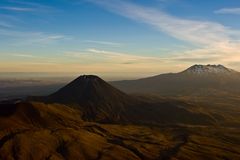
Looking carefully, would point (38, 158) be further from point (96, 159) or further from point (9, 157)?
point (96, 159)

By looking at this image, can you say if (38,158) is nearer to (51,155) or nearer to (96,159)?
(51,155)

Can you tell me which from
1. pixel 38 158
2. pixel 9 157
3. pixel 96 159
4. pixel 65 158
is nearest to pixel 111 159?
pixel 96 159

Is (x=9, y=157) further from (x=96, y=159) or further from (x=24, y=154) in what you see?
(x=96, y=159)

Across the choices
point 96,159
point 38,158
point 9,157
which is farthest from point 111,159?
point 9,157

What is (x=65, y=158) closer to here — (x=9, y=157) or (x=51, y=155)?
(x=51, y=155)

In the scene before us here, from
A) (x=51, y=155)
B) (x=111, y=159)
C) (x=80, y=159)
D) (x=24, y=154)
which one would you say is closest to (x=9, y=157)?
(x=24, y=154)

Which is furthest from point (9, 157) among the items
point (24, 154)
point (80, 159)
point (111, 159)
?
point (111, 159)
